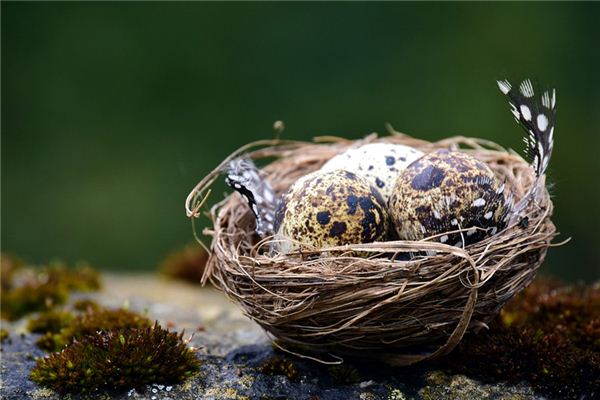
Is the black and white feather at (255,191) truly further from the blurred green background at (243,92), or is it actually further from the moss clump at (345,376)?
the blurred green background at (243,92)

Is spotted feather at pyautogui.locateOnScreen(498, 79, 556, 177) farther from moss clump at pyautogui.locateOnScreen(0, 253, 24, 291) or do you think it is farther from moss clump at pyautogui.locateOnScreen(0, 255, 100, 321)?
moss clump at pyautogui.locateOnScreen(0, 253, 24, 291)

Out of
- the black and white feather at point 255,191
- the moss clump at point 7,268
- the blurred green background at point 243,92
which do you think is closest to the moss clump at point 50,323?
the moss clump at point 7,268

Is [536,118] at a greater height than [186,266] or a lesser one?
greater

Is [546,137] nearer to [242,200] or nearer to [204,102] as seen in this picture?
[242,200]

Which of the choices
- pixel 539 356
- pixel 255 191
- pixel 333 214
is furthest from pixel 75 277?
pixel 539 356

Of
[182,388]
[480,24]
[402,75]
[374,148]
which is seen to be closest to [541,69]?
[480,24]

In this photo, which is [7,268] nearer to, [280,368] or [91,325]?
[91,325]
